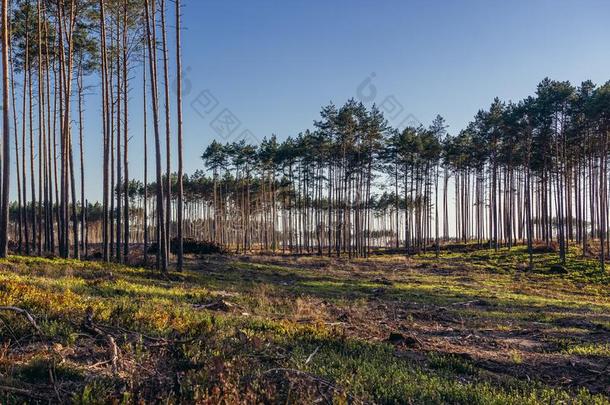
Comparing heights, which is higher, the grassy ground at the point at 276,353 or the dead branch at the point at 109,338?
the dead branch at the point at 109,338

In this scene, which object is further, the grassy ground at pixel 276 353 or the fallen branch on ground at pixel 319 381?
the fallen branch on ground at pixel 319 381

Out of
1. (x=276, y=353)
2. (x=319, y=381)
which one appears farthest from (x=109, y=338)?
(x=319, y=381)

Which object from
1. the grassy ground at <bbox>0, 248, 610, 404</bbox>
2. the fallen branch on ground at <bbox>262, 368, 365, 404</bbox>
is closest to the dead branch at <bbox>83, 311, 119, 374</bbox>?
the grassy ground at <bbox>0, 248, 610, 404</bbox>

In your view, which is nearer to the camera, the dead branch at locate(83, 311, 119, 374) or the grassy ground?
the grassy ground

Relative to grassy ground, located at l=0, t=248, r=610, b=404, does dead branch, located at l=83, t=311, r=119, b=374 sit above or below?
above

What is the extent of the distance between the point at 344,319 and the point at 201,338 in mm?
5756

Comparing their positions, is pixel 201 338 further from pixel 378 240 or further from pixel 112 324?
pixel 378 240

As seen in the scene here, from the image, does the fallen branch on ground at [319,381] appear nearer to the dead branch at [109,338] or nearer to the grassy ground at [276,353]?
the grassy ground at [276,353]

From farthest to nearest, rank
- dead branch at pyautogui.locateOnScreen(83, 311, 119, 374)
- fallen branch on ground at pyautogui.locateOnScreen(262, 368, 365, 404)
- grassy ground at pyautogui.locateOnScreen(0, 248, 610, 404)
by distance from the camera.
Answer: dead branch at pyautogui.locateOnScreen(83, 311, 119, 374)
fallen branch on ground at pyautogui.locateOnScreen(262, 368, 365, 404)
grassy ground at pyautogui.locateOnScreen(0, 248, 610, 404)

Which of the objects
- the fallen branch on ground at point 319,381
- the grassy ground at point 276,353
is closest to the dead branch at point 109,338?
the grassy ground at point 276,353

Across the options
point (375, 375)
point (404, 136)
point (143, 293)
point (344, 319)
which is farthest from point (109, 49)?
point (404, 136)

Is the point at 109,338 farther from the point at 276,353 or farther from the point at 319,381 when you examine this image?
the point at 319,381

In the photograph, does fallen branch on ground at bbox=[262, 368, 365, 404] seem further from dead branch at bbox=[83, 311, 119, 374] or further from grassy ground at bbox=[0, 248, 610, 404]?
dead branch at bbox=[83, 311, 119, 374]

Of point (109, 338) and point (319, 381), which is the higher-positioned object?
point (109, 338)
